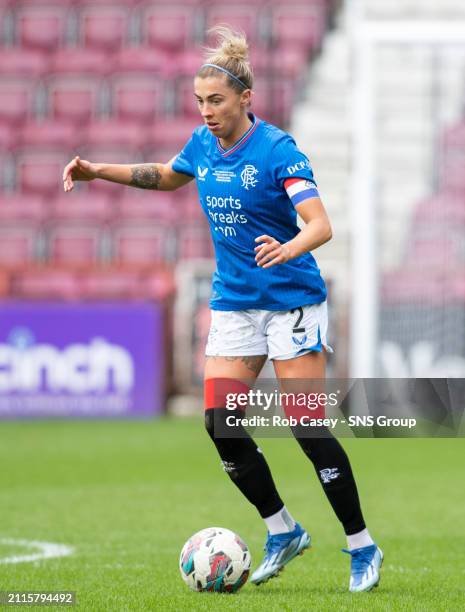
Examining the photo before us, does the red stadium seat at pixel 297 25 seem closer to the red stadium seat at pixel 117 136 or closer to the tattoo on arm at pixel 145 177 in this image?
the red stadium seat at pixel 117 136

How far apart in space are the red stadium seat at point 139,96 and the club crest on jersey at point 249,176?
45.6ft

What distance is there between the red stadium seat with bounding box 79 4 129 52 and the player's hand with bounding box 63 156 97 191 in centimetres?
1442

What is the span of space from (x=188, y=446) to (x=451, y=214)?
349cm

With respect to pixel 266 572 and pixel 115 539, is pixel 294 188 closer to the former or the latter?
pixel 266 572

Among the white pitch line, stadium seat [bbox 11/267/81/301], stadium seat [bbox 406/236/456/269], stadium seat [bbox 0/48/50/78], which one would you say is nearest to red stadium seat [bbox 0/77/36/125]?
stadium seat [bbox 0/48/50/78]

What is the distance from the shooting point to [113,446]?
11070 millimetres

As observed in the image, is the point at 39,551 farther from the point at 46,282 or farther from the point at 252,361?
the point at 46,282

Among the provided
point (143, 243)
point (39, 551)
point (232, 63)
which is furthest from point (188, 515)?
point (143, 243)

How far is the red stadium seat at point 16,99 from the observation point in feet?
59.3

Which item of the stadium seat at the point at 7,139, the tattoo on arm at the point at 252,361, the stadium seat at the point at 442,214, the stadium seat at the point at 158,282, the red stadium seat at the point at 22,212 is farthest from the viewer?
the stadium seat at the point at 7,139

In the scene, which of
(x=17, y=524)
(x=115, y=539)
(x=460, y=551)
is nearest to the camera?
(x=460, y=551)

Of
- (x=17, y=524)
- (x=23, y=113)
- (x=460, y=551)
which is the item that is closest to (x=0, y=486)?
(x=17, y=524)

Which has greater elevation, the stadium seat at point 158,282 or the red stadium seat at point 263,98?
the red stadium seat at point 263,98

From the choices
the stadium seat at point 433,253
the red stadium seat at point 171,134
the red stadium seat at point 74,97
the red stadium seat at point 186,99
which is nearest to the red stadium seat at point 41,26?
the red stadium seat at point 74,97
